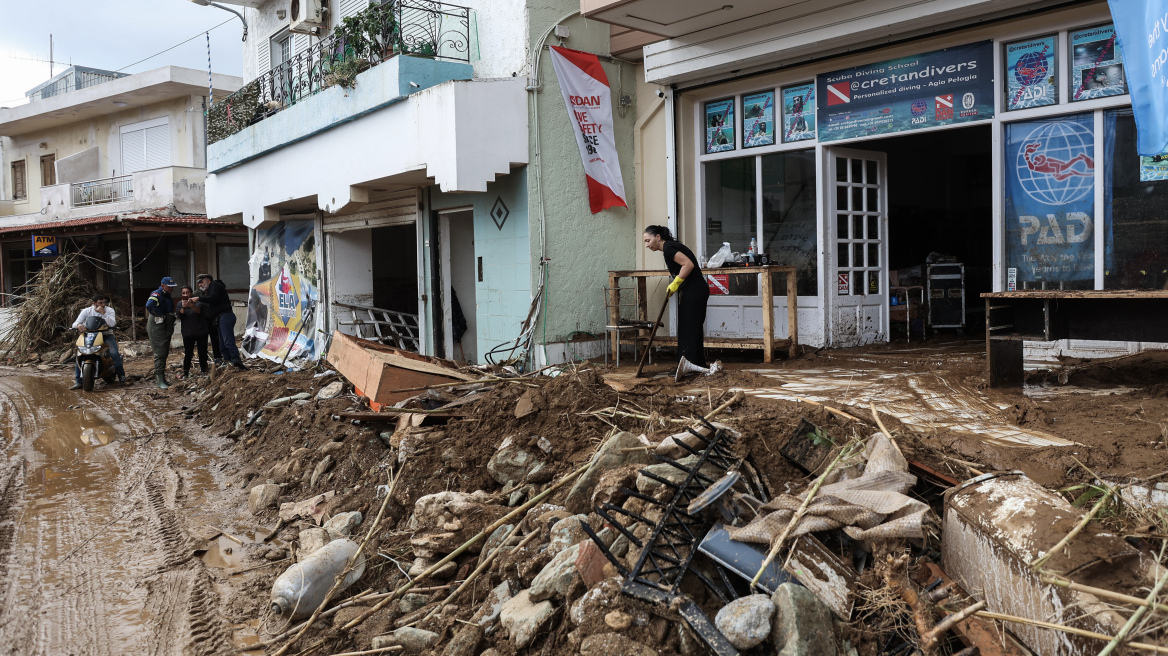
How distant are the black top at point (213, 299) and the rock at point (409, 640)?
10.9m

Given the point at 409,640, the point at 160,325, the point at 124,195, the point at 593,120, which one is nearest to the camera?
the point at 409,640

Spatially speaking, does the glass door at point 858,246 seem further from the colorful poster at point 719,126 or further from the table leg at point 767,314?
the colorful poster at point 719,126

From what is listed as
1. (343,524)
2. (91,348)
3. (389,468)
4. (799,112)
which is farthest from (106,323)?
(799,112)

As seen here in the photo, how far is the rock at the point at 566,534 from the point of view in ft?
15.1

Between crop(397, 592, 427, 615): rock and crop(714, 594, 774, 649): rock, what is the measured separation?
202 cm

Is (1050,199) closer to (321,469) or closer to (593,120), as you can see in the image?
(593,120)

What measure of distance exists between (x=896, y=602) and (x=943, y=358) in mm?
5471

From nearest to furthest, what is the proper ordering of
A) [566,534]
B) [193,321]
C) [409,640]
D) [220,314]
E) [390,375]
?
[409,640]
[566,534]
[390,375]
[193,321]
[220,314]

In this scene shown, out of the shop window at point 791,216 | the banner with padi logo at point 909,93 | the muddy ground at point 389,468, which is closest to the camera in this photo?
the muddy ground at point 389,468

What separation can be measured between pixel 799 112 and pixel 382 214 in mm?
7071

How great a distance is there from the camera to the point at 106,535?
21.5ft

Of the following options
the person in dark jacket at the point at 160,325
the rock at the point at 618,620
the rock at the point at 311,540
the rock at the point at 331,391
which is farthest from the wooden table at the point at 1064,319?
the person in dark jacket at the point at 160,325

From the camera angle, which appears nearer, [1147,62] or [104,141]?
[1147,62]

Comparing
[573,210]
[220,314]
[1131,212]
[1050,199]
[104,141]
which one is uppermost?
[104,141]
